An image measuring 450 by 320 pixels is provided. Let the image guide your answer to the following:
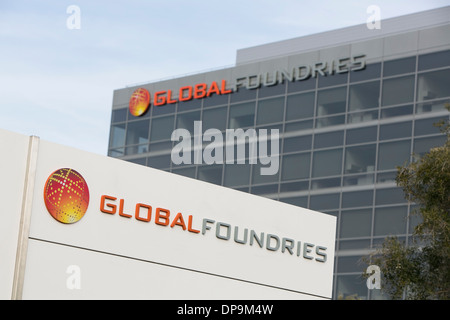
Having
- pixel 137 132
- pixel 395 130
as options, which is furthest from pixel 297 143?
pixel 137 132

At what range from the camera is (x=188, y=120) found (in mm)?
52844

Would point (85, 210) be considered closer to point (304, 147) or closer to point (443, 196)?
point (443, 196)

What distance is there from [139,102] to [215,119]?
565 centimetres

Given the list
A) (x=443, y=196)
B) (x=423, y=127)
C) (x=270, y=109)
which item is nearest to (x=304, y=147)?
(x=270, y=109)

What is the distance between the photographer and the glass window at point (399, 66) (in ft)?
151

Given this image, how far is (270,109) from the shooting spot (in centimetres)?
5012

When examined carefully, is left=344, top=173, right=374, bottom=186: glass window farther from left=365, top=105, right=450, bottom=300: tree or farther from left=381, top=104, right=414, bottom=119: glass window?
left=365, top=105, right=450, bottom=300: tree

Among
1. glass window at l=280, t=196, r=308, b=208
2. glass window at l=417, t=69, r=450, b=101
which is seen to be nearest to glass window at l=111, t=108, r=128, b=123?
glass window at l=280, t=196, r=308, b=208

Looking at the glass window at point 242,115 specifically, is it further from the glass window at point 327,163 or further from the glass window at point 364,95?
the glass window at point 364,95

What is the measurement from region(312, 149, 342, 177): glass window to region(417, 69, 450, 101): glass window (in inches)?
196

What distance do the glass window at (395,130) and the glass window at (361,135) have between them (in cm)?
48

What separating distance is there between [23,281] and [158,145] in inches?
1399

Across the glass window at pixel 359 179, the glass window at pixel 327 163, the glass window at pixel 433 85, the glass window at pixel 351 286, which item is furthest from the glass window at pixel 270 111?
the glass window at pixel 351 286

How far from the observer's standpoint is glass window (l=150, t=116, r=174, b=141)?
175 feet
